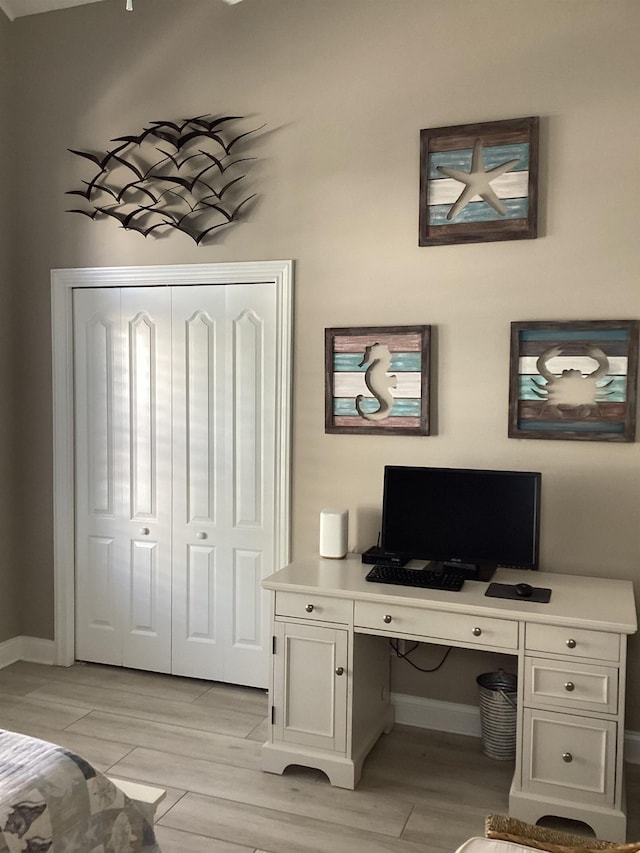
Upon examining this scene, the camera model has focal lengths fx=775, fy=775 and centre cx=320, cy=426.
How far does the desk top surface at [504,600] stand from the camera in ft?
8.39

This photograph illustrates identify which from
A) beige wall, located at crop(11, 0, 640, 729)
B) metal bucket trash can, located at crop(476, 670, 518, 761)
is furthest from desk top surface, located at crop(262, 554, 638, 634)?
metal bucket trash can, located at crop(476, 670, 518, 761)

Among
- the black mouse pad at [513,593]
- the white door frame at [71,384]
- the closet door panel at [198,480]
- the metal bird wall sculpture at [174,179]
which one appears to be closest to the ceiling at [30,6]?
the metal bird wall sculpture at [174,179]

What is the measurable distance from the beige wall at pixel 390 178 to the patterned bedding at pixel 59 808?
168 cm

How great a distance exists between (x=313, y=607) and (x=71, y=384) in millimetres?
1887

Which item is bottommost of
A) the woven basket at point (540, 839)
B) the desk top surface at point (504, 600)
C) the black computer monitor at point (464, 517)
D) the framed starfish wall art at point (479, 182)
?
the woven basket at point (540, 839)

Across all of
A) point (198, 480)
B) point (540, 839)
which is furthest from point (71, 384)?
point (540, 839)

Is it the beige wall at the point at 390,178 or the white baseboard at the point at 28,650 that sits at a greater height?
the beige wall at the point at 390,178

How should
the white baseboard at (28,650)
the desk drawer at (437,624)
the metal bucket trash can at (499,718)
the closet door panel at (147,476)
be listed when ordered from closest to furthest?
the desk drawer at (437,624)
the metal bucket trash can at (499,718)
the closet door panel at (147,476)
the white baseboard at (28,650)

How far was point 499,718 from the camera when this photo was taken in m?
3.08

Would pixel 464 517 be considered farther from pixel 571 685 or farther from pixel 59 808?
pixel 59 808

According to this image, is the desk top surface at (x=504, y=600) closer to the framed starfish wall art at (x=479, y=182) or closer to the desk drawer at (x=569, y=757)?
the desk drawer at (x=569, y=757)

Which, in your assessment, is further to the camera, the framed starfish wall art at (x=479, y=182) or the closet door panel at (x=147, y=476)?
the closet door panel at (x=147, y=476)

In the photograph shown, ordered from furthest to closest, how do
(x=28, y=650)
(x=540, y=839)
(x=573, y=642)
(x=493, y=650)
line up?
(x=28, y=650) < (x=493, y=650) < (x=573, y=642) < (x=540, y=839)

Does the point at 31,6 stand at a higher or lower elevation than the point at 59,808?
higher
